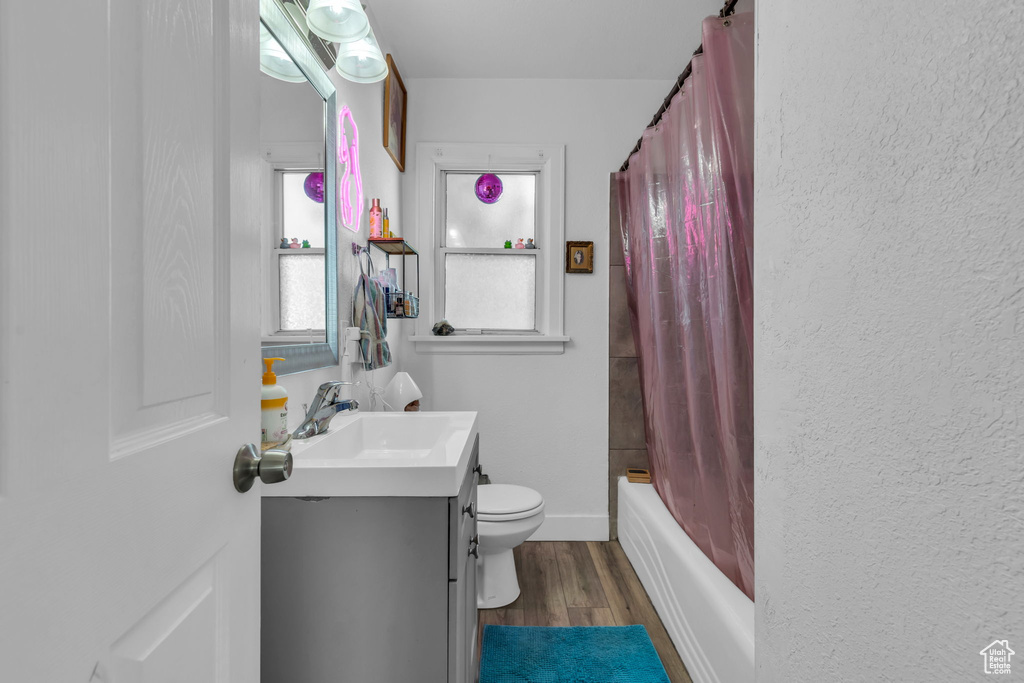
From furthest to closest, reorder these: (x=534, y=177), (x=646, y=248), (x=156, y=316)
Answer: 1. (x=534, y=177)
2. (x=646, y=248)
3. (x=156, y=316)

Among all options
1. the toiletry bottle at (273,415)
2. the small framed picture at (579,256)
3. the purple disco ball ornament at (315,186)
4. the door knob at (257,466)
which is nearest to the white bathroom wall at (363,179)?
the purple disco ball ornament at (315,186)

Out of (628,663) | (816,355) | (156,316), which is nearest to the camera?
(156,316)

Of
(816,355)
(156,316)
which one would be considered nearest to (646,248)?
(816,355)

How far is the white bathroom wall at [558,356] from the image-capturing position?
257 centimetres

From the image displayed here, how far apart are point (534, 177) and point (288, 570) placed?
2.23 meters

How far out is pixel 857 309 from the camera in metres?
0.67

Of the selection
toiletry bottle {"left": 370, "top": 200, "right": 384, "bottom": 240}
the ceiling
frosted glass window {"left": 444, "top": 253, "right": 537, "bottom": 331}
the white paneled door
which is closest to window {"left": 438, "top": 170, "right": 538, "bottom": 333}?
frosted glass window {"left": 444, "top": 253, "right": 537, "bottom": 331}

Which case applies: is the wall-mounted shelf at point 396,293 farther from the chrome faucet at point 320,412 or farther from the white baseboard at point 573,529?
the white baseboard at point 573,529

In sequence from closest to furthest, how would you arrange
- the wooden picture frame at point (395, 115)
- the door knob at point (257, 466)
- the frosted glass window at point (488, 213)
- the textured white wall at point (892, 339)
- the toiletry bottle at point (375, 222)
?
the textured white wall at point (892, 339), the door knob at point (257, 466), the toiletry bottle at point (375, 222), the wooden picture frame at point (395, 115), the frosted glass window at point (488, 213)

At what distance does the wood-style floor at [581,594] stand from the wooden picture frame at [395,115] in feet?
6.51

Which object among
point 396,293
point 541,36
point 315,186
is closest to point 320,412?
point 315,186

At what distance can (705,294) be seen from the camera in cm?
160

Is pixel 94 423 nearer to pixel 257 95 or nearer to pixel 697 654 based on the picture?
pixel 257 95

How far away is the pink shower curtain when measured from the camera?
1.34 m
